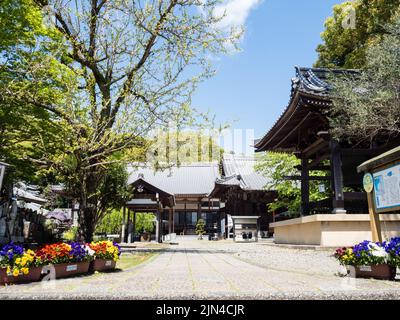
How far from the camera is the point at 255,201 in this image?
29.1m

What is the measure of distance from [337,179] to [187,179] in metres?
31.5

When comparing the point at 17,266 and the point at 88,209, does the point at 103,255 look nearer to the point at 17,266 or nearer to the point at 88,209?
the point at 17,266

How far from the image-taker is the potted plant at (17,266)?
4699 mm

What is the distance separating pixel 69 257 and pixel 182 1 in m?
8.57

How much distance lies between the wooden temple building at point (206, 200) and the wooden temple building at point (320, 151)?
6.73m

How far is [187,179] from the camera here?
1697 inches

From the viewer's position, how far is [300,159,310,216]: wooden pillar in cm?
1524

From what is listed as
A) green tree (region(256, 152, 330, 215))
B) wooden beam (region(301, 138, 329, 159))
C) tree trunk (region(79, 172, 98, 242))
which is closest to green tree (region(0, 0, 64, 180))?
tree trunk (region(79, 172, 98, 242))

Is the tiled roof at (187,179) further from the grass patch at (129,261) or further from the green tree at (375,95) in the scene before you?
the green tree at (375,95)

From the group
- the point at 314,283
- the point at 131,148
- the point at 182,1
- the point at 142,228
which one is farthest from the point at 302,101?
the point at 142,228

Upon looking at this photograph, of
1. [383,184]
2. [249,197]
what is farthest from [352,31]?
[383,184]

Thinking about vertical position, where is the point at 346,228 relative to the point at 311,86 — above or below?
below

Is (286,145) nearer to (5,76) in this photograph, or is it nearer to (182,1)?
(182,1)

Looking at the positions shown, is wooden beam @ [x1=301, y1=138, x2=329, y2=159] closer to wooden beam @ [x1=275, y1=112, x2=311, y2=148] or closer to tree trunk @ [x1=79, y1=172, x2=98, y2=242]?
wooden beam @ [x1=275, y1=112, x2=311, y2=148]
